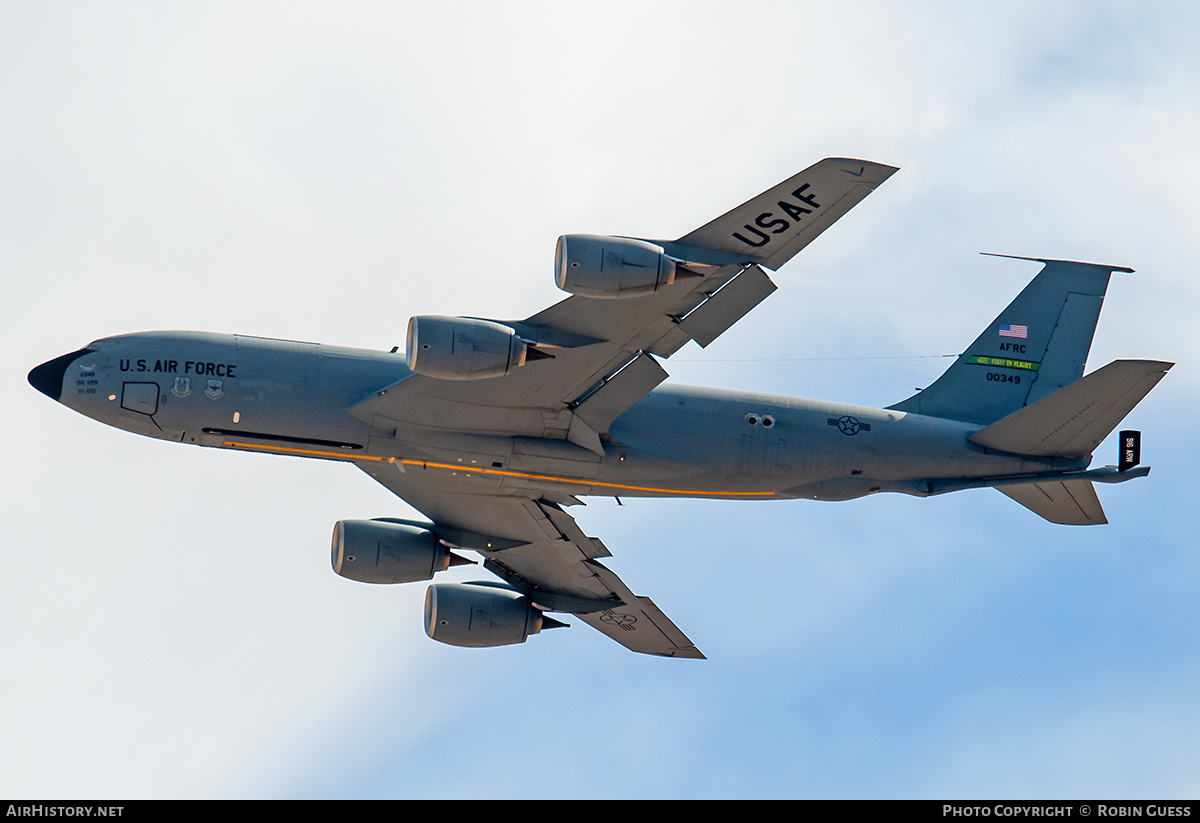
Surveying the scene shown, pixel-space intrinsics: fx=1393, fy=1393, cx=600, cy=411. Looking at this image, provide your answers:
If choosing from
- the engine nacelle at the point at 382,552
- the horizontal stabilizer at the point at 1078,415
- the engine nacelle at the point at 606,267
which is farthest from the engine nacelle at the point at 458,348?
the horizontal stabilizer at the point at 1078,415

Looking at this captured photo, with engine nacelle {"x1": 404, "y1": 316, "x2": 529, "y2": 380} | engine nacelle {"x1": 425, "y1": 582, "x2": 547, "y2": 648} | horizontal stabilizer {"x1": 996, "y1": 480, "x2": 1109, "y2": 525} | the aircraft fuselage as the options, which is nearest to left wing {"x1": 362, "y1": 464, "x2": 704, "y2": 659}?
engine nacelle {"x1": 425, "y1": 582, "x2": 547, "y2": 648}

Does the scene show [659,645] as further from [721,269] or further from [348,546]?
[721,269]

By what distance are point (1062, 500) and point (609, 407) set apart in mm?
11145

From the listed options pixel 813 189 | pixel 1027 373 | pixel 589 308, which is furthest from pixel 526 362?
pixel 1027 373

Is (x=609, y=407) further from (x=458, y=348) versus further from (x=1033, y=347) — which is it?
(x=1033, y=347)

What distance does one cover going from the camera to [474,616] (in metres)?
34.6

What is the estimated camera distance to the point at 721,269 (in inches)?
1059

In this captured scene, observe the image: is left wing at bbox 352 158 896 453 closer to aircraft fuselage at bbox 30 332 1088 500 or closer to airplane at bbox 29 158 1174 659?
airplane at bbox 29 158 1174 659

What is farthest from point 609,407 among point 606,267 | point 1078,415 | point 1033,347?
point 1033,347

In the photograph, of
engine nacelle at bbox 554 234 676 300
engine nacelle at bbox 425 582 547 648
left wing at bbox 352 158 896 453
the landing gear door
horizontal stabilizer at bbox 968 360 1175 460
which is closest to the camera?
engine nacelle at bbox 554 234 676 300

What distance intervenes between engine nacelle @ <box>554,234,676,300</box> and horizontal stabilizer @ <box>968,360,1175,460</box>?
975 cm

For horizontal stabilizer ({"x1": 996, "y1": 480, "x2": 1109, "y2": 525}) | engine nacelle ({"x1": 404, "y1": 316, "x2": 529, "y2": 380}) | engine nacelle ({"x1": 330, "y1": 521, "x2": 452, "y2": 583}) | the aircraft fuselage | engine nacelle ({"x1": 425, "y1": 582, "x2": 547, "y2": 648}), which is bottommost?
engine nacelle ({"x1": 425, "y1": 582, "x2": 547, "y2": 648})

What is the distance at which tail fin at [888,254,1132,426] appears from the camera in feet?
110
